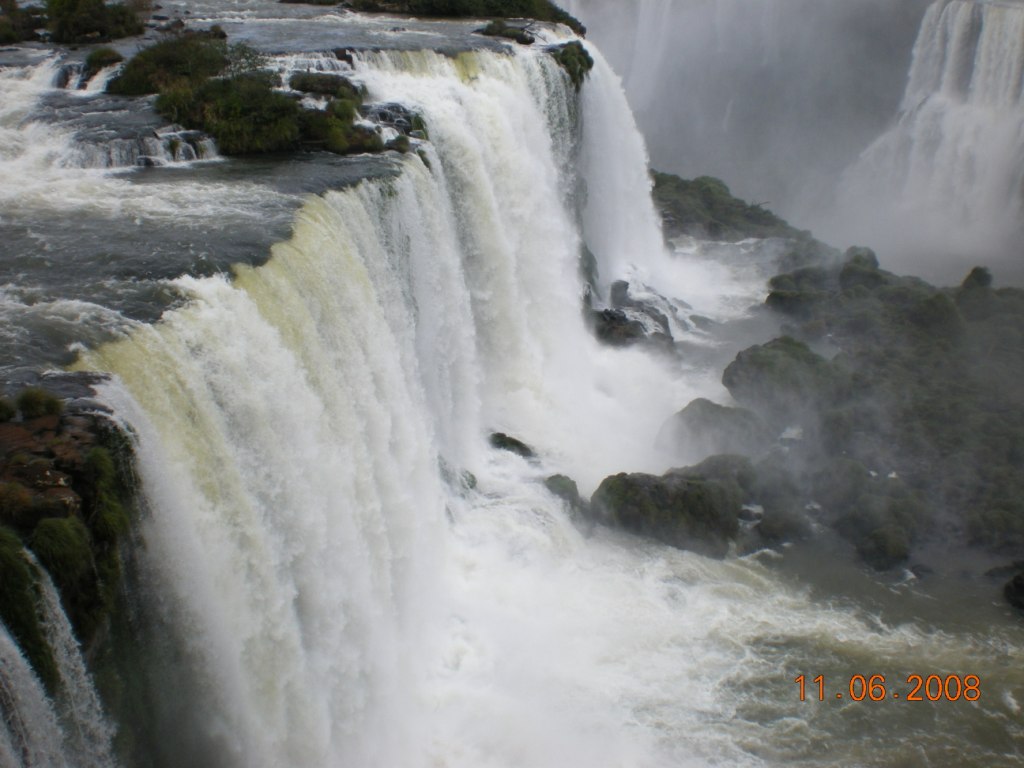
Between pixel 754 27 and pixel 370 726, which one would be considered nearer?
pixel 370 726

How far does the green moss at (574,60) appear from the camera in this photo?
2123 cm

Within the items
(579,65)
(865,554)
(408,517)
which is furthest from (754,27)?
(408,517)

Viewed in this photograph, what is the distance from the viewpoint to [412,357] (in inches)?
475

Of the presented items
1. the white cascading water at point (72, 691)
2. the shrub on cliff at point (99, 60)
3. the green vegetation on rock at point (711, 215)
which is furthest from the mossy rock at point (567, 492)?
the green vegetation on rock at point (711, 215)

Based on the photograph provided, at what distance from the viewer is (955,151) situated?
3075 centimetres

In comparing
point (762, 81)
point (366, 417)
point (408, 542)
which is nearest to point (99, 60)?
point (366, 417)

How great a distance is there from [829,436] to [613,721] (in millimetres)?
7905

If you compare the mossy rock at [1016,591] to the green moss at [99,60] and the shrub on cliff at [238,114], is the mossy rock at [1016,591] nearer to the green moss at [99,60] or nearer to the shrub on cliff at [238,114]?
the shrub on cliff at [238,114]

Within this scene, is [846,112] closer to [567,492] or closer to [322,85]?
[322,85]

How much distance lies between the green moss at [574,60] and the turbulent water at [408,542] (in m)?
5.39

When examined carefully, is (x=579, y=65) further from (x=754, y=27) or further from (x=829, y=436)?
(x=754, y=27)

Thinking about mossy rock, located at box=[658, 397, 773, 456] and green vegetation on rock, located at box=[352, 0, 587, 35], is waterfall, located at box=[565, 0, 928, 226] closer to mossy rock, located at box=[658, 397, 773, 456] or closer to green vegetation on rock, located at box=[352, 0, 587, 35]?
green vegetation on rock, located at box=[352, 0, 587, 35]

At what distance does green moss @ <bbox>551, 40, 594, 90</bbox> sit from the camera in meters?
21.2

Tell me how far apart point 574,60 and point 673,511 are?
1268 cm
